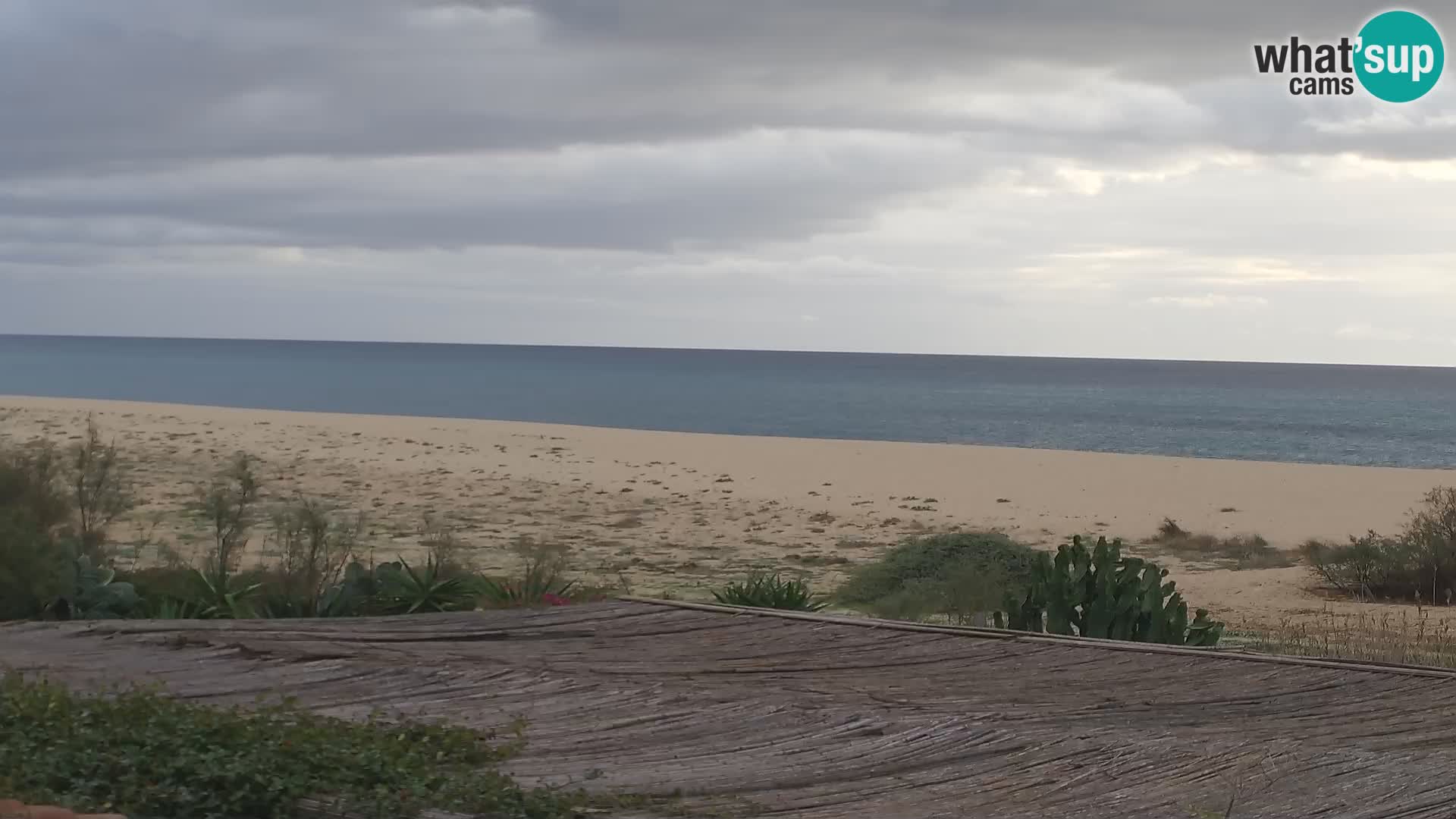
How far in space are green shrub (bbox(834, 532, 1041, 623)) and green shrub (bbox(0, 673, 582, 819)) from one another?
6846 millimetres

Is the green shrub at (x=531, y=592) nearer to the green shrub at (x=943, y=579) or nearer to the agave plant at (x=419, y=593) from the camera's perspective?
the agave plant at (x=419, y=593)

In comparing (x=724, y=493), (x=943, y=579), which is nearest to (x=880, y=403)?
(x=724, y=493)

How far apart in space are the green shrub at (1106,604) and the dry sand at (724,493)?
4.76 meters

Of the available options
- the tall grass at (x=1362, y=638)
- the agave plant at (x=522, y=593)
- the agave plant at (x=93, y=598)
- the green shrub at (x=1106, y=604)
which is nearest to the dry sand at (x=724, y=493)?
the tall grass at (x=1362, y=638)

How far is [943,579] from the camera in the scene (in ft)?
47.4

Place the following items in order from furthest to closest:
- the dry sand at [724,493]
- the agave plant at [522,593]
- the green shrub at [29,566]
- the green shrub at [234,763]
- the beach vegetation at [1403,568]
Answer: the dry sand at [724,493] → the beach vegetation at [1403,568] → the agave plant at [522,593] → the green shrub at [29,566] → the green shrub at [234,763]

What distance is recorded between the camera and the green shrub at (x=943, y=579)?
13.0 metres

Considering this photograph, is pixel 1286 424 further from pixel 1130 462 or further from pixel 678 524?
pixel 678 524

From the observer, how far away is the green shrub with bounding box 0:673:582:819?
4.79 meters

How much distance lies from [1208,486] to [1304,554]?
39.7 feet

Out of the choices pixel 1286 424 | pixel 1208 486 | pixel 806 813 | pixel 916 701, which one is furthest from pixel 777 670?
pixel 1286 424

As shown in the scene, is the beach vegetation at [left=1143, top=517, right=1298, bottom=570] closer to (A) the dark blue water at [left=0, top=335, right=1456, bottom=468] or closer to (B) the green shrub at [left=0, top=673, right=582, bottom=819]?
(B) the green shrub at [left=0, top=673, right=582, bottom=819]

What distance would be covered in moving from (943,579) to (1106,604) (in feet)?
16.0

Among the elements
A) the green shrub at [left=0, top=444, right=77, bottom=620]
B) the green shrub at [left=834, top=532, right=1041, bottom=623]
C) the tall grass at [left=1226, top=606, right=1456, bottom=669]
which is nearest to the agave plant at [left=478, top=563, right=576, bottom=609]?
the green shrub at [left=0, top=444, right=77, bottom=620]
